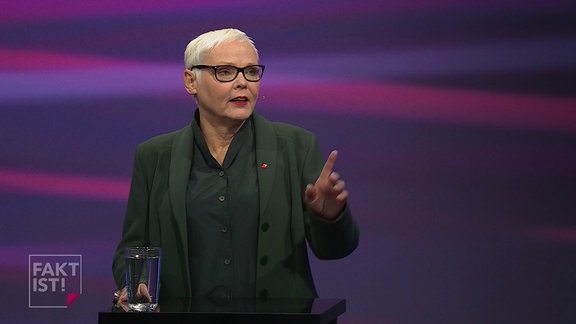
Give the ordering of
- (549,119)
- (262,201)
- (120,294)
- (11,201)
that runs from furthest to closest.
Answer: (11,201) → (549,119) → (262,201) → (120,294)

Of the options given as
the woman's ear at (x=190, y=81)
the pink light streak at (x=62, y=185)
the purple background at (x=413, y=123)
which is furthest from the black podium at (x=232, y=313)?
the pink light streak at (x=62, y=185)

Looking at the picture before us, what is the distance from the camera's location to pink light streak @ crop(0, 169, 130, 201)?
448 cm

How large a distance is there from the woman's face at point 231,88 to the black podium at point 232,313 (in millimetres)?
636

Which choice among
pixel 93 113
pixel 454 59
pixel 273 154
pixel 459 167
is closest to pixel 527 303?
pixel 459 167

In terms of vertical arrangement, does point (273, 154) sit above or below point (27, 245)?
above

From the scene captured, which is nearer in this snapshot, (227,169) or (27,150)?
(227,169)

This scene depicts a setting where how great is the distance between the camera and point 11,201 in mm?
4562

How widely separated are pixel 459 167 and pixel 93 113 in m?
1.60

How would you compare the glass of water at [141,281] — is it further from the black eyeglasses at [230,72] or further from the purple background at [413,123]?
the purple background at [413,123]

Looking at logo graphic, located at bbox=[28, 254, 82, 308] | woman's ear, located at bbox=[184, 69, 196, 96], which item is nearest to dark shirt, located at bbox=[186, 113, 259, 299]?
woman's ear, located at bbox=[184, 69, 196, 96]

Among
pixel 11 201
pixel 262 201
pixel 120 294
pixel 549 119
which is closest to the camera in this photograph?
pixel 120 294

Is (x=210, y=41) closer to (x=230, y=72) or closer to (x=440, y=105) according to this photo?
(x=230, y=72)

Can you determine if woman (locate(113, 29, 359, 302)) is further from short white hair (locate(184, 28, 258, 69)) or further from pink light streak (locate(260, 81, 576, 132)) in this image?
pink light streak (locate(260, 81, 576, 132))

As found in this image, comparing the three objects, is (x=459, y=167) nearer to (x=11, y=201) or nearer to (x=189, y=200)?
(x=189, y=200)
